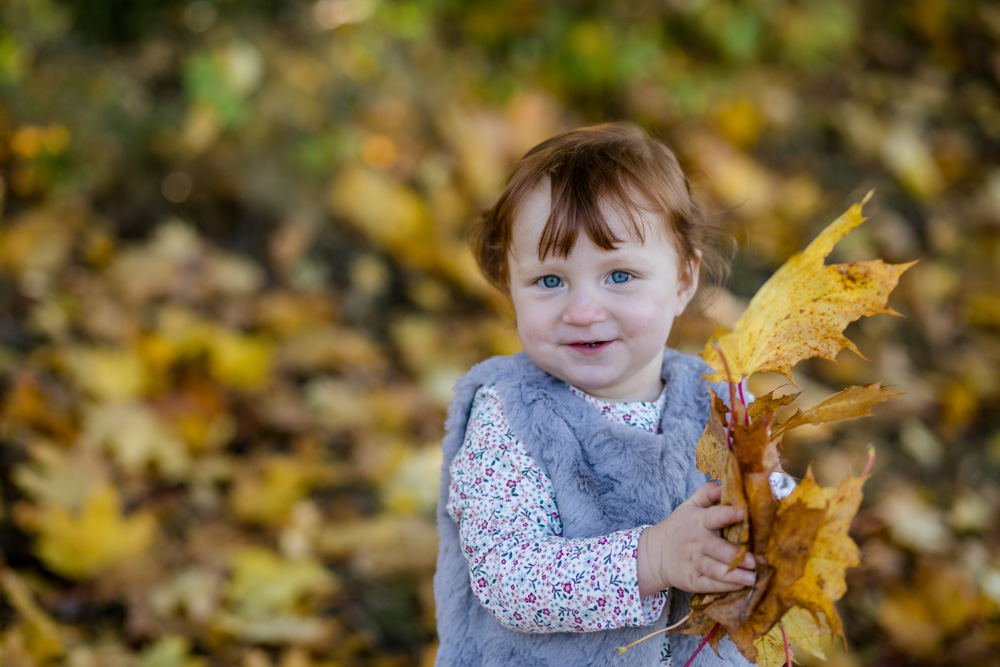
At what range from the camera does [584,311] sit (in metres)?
1.15

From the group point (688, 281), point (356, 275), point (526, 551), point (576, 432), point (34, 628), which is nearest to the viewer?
point (526, 551)

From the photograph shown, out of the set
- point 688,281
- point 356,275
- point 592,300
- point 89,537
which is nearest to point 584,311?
point 592,300

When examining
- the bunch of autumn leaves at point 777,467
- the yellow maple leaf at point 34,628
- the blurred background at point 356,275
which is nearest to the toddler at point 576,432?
the bunch of autumn leaves at point 777,467

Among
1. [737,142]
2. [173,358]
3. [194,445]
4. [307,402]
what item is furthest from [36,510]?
[737,142]

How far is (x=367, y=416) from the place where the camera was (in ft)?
8.73

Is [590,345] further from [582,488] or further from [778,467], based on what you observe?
[778,467]

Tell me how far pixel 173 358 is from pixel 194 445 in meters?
0.32

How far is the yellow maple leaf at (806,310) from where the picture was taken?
96 centimetres

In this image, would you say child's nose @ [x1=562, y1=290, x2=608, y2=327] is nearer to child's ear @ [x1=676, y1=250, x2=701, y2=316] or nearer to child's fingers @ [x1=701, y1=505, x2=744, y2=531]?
child's ear @ [x1=676, y1=250, x2=701, y2=316]

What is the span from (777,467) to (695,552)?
0.15 metres

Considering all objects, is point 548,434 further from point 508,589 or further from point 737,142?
point 737,142

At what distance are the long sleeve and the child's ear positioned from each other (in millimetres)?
359

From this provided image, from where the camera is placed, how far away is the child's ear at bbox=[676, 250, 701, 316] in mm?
1330

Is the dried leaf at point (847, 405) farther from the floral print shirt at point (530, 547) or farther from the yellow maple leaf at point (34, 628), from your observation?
the yellow maple leaf at point (34, 628)
